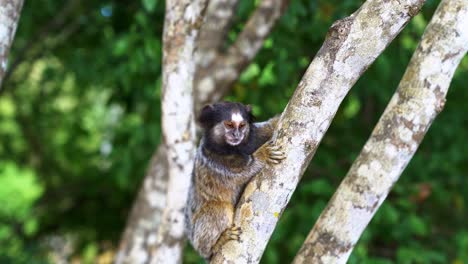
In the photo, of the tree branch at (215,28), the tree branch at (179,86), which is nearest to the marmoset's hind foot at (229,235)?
the tree branch at (179,86)

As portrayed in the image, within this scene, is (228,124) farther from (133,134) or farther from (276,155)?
(133,134)

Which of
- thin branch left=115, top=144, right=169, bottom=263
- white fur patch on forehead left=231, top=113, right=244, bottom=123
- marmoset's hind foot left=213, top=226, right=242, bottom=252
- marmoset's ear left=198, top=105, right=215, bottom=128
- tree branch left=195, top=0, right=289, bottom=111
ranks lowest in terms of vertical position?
thin branch left=115, top=144, right=169, bottom=263

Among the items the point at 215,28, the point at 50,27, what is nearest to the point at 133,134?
the point at 215,28

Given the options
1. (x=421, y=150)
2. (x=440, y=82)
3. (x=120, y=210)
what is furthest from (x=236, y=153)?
(x=120, y=210)

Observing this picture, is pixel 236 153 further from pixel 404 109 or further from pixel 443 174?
pixel 443 174

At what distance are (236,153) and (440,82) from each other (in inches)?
43.4

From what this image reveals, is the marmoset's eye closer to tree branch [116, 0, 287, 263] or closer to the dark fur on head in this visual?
the dark fur on head

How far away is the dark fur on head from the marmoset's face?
0.02 metres

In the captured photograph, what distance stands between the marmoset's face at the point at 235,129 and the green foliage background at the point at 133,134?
0.92m

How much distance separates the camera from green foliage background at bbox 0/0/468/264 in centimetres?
472

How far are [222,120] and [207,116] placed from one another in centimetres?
13

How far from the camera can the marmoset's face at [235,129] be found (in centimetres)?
338

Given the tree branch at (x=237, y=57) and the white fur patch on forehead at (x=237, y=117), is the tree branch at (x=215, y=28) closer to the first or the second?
the tree branch at (x=237, y=57)

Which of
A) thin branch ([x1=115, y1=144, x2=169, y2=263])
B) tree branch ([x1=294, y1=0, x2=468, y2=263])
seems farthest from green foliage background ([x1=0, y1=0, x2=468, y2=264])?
tree branch ([x1=294, y1=0, x2=468, y2=263])
